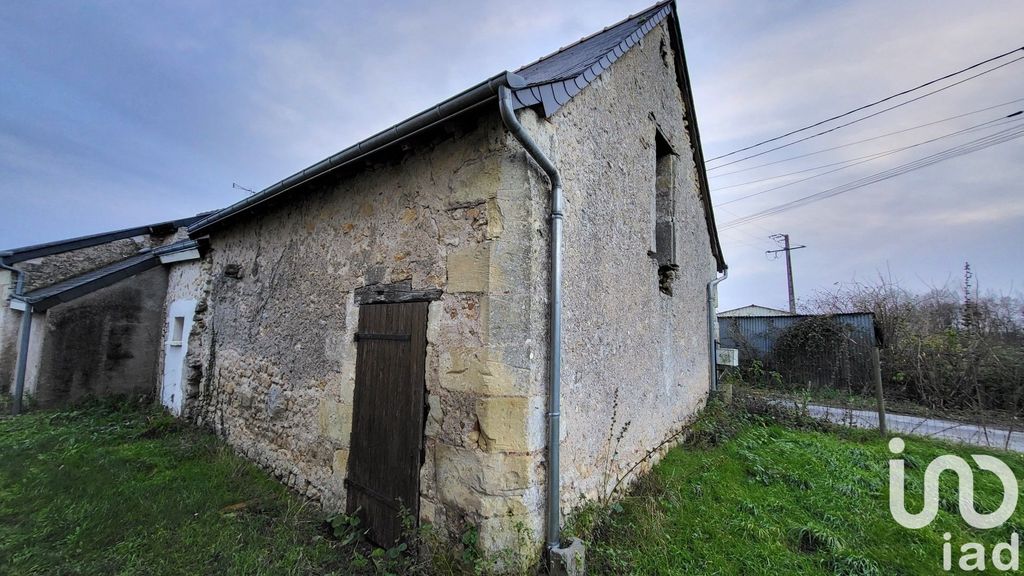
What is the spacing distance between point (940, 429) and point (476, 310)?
868 centimetres

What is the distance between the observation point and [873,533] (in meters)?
3.42

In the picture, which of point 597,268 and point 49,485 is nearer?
point 597,268

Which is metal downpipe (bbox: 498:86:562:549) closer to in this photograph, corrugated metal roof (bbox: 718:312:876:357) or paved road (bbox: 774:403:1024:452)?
paved road (bbox: 774:403:1024:452)

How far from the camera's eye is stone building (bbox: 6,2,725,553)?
2695mm

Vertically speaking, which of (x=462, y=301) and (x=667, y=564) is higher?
(x=462, y=301)

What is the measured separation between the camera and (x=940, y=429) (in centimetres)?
675

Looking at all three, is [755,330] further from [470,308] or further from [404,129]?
[404,129]

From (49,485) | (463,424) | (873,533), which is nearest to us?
(463,424)

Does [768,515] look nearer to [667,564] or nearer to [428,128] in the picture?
[667,564]

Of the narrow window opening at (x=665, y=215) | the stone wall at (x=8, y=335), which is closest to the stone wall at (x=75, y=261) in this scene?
the stone wall at (x=8, y=335)

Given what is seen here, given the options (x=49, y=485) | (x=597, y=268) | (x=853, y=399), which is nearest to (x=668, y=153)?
(x=597, y=268)

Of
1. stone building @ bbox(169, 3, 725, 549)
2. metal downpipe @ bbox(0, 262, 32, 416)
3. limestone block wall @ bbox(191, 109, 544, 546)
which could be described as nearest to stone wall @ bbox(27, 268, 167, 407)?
metal downpipe @ bbox(0, 262, 32, 416)

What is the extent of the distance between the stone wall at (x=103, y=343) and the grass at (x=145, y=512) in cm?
163

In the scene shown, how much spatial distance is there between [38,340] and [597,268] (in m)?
9.91
